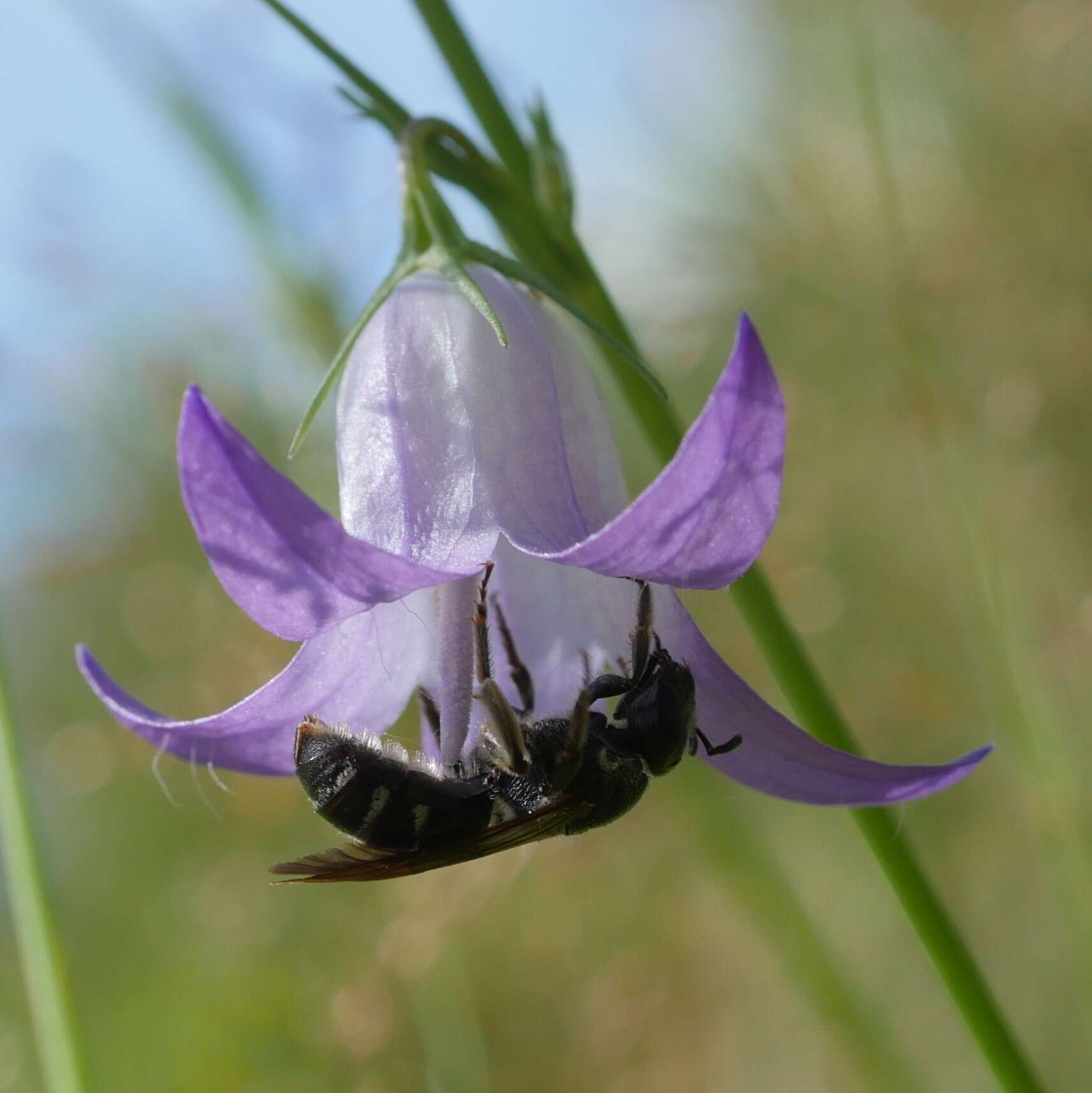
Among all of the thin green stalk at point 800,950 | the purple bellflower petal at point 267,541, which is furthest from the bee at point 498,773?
the thin green stalk at point 800,950

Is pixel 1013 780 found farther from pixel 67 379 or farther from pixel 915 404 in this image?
pixel 67 379

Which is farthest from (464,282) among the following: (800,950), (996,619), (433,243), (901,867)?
(800,950)

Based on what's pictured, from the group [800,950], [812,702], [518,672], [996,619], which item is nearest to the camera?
[812,702]

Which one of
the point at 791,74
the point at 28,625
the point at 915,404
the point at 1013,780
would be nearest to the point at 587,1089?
the point at 1013,780

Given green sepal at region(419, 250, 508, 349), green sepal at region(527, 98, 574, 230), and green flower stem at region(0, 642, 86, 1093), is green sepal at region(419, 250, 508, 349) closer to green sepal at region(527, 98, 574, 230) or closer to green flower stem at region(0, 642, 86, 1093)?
green sepal at region(527, 98, 574, 230)

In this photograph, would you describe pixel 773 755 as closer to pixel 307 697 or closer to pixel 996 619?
pixel 307 697

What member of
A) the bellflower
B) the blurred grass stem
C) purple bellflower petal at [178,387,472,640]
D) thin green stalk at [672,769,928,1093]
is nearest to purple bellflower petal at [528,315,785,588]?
the bellflower

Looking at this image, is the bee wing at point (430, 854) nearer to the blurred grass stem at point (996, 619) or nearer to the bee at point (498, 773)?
the bee at point (498, 773)
